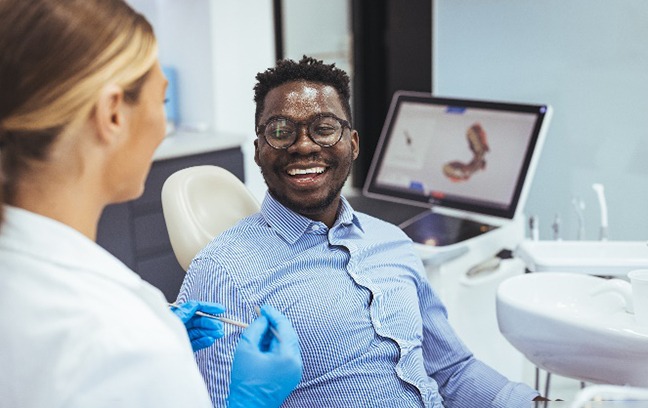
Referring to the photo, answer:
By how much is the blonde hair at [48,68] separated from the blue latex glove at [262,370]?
40 centimetres

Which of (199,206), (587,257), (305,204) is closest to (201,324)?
(305,204)

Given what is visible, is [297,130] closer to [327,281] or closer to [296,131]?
[296,131]

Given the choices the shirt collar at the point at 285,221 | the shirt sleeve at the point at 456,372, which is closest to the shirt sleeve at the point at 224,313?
the shirt collar at the point at 285,221

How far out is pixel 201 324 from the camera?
128 centimetres

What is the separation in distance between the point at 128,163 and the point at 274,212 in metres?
0.63

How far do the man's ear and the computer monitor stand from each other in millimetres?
A: 1467

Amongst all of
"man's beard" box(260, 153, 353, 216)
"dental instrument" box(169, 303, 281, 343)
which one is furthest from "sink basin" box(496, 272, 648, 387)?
"dental instrument" box(169, 303, 281, 343)

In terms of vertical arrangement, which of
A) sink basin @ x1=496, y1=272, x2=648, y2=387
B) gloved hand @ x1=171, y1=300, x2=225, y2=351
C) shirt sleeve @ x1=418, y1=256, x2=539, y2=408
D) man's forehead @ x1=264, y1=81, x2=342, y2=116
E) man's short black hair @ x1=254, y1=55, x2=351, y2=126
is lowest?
shirt sleeve @ x1=418, y1=256, x2=539, y2=408

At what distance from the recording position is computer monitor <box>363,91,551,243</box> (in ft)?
7.58

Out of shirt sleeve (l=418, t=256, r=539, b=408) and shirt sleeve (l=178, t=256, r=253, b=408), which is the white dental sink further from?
shirt sleeve (l=178, t=256, r=253, b=408)

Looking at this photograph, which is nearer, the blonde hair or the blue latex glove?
the blonde hair

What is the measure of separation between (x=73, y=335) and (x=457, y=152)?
179 cm

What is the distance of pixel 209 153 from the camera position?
3145mm

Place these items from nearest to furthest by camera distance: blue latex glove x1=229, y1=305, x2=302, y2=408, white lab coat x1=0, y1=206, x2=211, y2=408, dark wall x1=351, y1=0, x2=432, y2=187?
white lab coat x1=0, y1=206, x2=211, y2=408, blue latex glove x1=229, y1=305, x2=302, y2=408, dark wall x1=351, y1=0, x2=432, y2=187
